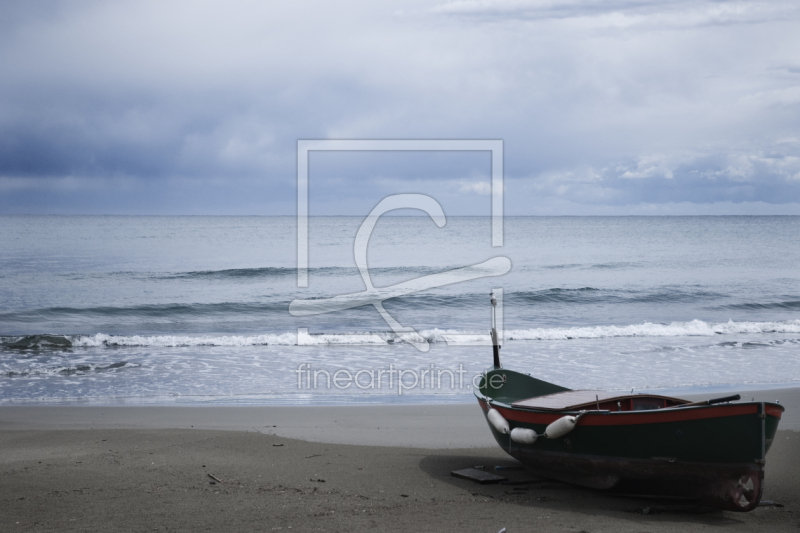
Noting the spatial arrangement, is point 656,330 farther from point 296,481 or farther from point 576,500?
point 296,481

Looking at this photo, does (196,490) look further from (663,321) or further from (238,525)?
(663,321)

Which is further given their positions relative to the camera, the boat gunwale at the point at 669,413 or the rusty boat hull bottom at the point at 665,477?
the rusty boat hull bottom at the point at 665,477

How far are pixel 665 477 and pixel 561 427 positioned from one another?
965 millimetres

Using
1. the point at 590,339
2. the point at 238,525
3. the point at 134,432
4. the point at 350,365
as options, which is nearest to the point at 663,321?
the point at 590,339

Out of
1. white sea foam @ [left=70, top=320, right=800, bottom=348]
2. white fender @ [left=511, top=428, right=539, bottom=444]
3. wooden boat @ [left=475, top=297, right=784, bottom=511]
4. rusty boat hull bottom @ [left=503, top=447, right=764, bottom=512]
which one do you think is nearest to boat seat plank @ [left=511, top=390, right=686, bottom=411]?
wooden boat @ [left=475, top=297, right=784, bottom=511]

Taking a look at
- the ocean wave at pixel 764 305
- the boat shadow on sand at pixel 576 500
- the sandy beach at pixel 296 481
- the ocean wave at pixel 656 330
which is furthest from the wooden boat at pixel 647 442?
the ocean wave at pixel 764 305

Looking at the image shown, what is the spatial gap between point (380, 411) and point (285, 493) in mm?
4146

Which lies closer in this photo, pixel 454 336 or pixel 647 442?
pixel 647 442

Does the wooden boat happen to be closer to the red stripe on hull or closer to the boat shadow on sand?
the red stripe on hull

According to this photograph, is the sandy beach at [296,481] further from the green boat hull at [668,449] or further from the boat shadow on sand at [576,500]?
the green boat hull at [668,449]

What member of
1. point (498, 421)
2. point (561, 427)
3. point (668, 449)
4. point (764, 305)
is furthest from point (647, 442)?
point (764, 305)

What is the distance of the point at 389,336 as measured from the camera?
19.6 meters

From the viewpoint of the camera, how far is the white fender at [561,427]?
626cm

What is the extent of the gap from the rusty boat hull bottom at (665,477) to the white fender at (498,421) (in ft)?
1.09
